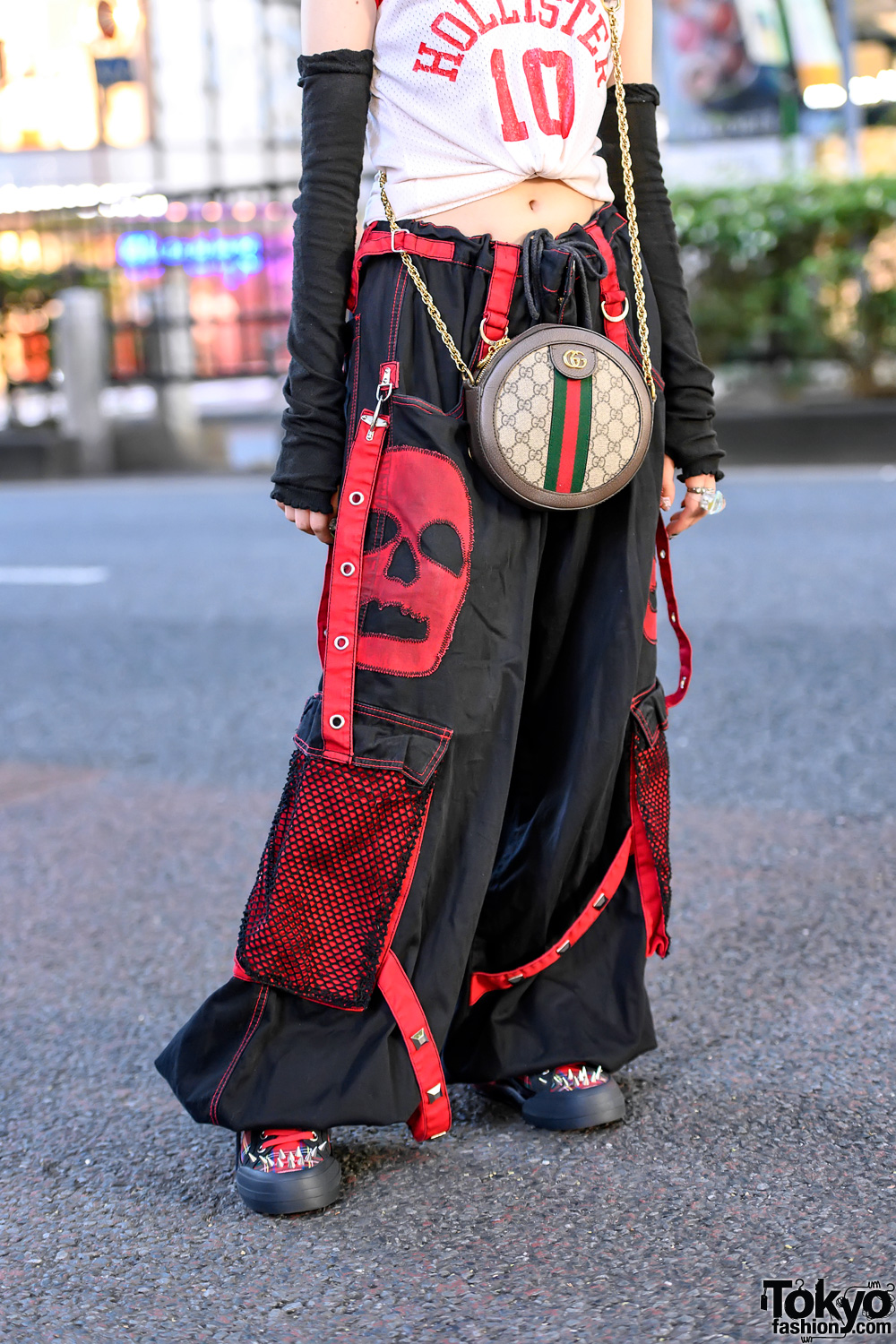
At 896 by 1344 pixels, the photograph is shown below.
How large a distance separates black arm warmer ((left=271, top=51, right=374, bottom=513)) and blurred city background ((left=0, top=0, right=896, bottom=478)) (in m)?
8.79

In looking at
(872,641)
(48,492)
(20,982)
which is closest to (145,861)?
(20,982)

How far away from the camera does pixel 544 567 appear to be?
2.02 m

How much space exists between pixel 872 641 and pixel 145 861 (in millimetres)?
2632

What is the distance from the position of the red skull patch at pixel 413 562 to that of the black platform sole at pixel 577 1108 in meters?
0.67

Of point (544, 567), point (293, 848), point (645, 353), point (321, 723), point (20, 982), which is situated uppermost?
point (645, 353)

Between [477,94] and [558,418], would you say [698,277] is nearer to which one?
[477,94]

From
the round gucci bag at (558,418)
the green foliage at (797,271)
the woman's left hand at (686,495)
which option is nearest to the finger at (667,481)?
the woman's left hand at (686,495)

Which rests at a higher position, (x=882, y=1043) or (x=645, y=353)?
(x=645, y=353)

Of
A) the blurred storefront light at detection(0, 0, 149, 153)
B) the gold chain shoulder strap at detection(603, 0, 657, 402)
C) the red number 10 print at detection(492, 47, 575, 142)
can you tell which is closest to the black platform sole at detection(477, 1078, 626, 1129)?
the gold chain shoulder strap at detection(603, 0, 657, 402)

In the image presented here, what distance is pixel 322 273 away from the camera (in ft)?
6.24

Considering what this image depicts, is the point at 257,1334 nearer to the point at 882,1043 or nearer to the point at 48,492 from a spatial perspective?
the point at 882,1043

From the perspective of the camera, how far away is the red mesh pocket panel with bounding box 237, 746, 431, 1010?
1883 millimetres

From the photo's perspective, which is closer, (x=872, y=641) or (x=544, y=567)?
(x=544, y=567)

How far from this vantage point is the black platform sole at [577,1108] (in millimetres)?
2084
